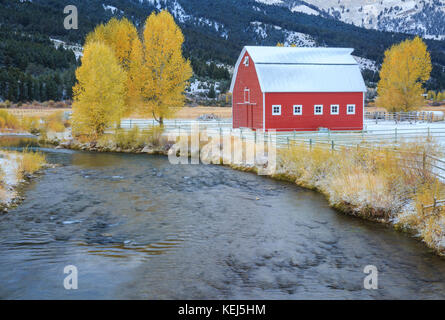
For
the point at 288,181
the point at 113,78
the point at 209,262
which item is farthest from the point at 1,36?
the point at 209,262

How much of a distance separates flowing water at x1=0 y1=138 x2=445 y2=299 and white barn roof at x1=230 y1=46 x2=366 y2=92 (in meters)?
16.0

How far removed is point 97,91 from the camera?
32906mm

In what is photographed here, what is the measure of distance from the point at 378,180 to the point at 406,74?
3907 centimetres

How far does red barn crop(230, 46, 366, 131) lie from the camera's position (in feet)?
106

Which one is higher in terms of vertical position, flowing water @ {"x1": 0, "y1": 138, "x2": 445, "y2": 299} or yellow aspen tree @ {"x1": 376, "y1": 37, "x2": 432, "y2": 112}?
yellow aspen tree @ {"x1": 376, "y1": 37, "x2": 432, "y2": 112}

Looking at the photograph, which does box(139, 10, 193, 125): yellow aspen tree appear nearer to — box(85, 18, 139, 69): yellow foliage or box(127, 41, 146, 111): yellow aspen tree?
box(127, 41, 146, 111): yellow aspen tree

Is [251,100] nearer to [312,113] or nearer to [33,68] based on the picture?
[312,113]

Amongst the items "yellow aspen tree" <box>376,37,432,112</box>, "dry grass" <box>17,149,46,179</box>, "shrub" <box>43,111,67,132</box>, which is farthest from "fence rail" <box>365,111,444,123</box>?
"dry grass" <box>17,149,46,179</box>

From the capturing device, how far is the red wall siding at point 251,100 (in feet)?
108

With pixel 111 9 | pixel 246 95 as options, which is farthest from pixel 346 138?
pixel 111 9

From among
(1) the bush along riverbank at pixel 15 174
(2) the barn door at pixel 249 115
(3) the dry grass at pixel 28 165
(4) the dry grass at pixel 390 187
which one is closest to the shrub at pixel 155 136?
(2) the barn door at pixel 249 115

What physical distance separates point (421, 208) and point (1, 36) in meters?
119
